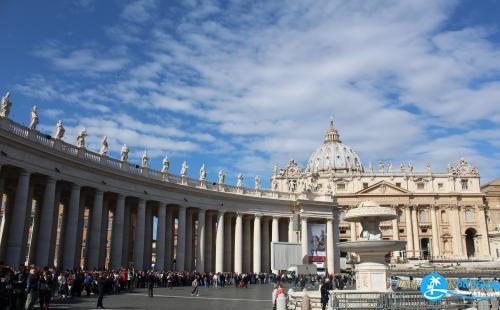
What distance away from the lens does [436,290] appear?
15.5 meters

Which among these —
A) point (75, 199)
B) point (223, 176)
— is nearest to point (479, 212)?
point (223, 176)

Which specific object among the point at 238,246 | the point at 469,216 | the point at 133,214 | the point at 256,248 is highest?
the point at 469,216

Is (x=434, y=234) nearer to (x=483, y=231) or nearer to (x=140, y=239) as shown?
(x=483, y=231)

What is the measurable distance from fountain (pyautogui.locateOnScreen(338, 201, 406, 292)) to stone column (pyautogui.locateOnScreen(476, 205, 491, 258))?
4708 inches

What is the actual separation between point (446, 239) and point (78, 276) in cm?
12251

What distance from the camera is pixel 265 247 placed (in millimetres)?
76625

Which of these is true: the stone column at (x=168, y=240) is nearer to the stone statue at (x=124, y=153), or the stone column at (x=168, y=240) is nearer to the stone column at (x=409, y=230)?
the stone statue at (x=124, y=153)

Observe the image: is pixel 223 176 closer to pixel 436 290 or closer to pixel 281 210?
pixel 281 210

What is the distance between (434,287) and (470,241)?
455ft

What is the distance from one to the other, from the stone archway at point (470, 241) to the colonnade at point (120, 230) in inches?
3027

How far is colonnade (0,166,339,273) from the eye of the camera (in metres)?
43.0

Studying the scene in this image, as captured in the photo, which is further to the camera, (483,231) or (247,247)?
(483,231)

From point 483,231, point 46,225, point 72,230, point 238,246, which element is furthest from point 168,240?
point 483,231

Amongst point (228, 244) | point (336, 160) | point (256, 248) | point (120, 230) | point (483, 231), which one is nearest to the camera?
point (120, 230)
